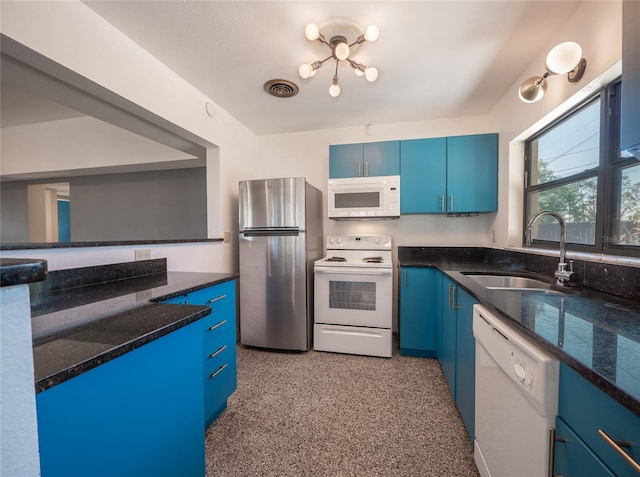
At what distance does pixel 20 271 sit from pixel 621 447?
3.40 feet

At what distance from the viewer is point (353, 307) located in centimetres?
236

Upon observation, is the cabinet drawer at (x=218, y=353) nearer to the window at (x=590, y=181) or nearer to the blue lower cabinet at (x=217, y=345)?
the blue lower cabinet at (x=217, y=345)

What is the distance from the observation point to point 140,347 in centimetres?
72

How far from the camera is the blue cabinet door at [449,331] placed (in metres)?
1.60

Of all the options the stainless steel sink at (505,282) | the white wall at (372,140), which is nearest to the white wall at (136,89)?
the white wall at (372,140)

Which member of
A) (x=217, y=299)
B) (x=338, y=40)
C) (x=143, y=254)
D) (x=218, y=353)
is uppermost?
(x=338, y=40)

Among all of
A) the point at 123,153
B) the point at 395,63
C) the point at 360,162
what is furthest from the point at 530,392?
the point at 123,153

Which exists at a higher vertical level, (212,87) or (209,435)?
(212,87)

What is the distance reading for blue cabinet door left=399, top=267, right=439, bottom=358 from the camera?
2.22m

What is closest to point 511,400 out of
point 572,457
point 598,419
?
point 572,457

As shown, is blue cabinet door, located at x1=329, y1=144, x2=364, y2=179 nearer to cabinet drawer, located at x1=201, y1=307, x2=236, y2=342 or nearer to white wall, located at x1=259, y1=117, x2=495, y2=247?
white wall, located at x1=259, y1=117, x2=495, y2=247

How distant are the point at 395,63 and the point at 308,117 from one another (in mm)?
1093

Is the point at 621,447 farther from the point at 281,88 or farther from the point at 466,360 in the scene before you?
the point at 281,88

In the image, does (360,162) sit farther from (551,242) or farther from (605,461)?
(605,461)
